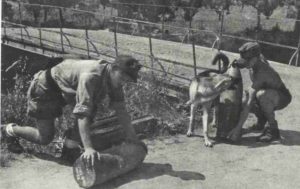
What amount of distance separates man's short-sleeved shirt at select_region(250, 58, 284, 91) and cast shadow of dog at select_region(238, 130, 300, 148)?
25.7 inches

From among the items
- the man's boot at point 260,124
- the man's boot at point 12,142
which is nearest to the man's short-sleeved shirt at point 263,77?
the man's boot at point 260,124

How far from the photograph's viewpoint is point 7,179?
5.23m

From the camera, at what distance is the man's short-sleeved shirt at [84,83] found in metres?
4.98

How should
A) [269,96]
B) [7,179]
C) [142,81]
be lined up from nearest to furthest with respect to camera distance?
[7,179] < [269,96] < [142,81]

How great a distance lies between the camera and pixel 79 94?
198 inches

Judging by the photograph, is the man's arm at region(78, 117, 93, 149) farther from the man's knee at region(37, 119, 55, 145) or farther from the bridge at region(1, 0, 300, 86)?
the bridge at region(1, 0, 300, 86)

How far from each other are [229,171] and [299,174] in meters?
0.72

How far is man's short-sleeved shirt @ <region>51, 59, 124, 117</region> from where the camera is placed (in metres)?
4.98

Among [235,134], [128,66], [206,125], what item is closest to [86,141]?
[128,66]

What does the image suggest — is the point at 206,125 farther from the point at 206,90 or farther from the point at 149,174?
the point at 149,174

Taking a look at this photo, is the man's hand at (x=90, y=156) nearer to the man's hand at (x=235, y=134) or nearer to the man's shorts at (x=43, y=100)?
the man's shorts at (x=43, y=100)

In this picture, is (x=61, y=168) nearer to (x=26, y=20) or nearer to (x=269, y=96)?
(x=269, y=96)

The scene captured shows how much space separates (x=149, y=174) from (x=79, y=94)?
1.08m

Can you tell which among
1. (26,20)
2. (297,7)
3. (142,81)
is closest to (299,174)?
(142,81)
